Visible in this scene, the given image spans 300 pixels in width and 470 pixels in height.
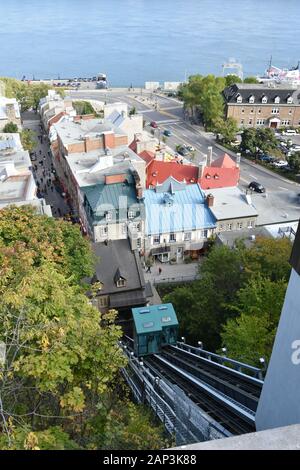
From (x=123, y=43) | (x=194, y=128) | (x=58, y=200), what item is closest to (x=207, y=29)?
(x=123, y=43)

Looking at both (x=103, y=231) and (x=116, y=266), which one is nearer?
(x=116, y=266)

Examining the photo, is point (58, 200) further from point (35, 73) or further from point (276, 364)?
point (35, 73)

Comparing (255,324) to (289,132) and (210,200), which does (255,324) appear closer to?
(210,200)

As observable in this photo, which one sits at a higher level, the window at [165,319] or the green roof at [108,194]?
the green roof at [108,194]

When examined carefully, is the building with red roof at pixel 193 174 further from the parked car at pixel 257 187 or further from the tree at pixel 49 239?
the tree at pixel 49 239

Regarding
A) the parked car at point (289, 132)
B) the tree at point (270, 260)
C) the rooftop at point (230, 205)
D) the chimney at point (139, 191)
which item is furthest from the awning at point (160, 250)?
the parked car at point (289, 132)

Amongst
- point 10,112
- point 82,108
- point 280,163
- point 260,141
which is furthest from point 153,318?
point 82,108

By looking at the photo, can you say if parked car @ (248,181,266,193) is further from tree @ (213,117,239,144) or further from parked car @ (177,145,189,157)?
tree @ (213,117,239,144)

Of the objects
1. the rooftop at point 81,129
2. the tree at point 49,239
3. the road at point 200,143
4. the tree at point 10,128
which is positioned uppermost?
the tree at point 49,239
